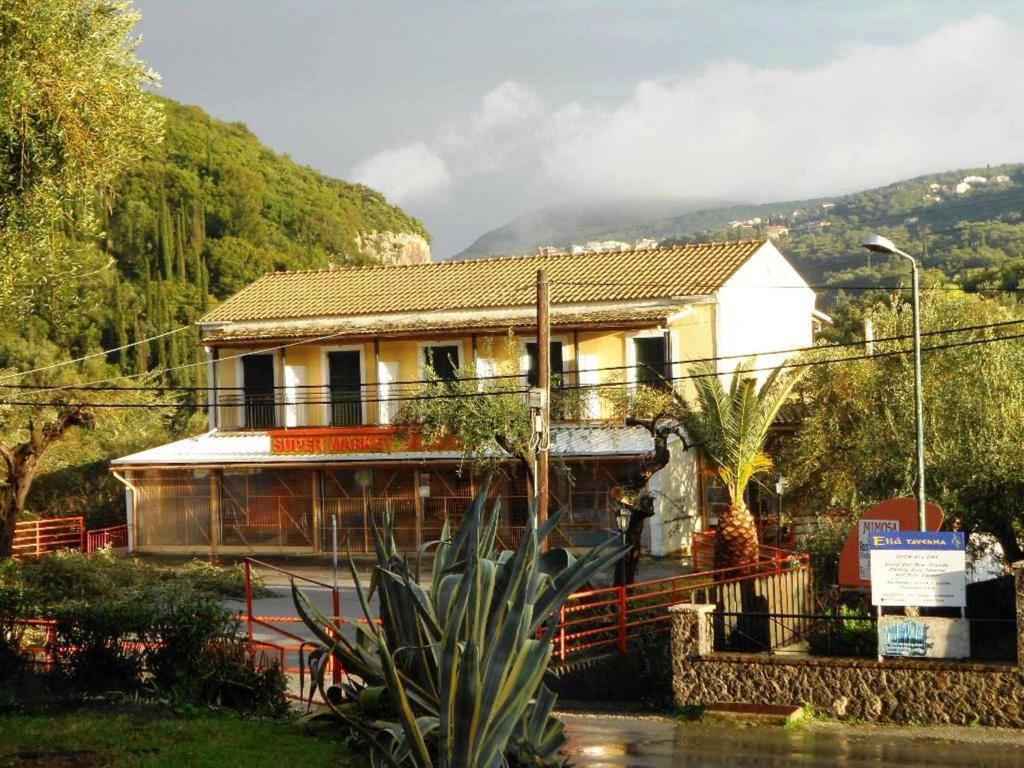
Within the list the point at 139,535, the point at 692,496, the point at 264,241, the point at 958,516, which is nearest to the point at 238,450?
the point at 139,535

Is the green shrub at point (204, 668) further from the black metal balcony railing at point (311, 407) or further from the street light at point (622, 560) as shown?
the black metal balcony railing at point (311, 407)

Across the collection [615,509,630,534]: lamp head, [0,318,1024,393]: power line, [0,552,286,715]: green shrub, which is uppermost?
[0,318,1024,393]: power line

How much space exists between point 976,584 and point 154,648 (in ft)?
42.6

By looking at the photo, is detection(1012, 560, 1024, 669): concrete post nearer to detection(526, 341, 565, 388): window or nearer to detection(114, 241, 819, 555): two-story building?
detection(114, 241, 819, 555): two-story building

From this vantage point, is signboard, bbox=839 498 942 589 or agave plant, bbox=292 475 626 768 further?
signboard, bbox=839 498 942 589

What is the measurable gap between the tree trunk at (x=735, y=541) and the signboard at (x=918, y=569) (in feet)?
19.3

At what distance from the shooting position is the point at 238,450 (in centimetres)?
3703

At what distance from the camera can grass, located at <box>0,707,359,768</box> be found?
31.9ft

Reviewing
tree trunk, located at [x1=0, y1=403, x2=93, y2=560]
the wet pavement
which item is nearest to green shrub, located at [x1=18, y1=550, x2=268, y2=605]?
tree trunk, located at [x1=0, y1=403, x2=93, y2=560]

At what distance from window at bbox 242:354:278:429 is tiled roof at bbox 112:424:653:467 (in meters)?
0.72

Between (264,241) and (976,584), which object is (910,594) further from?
(264,241)

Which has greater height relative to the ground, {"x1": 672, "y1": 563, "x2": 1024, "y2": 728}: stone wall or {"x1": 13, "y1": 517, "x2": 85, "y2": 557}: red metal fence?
{"x1": 13, "y1": 517, "x2": 85, "y2": 557}: red metal fence

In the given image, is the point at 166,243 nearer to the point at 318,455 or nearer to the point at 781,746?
the point at 318,455

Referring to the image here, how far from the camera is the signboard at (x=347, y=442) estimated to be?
35.2m
